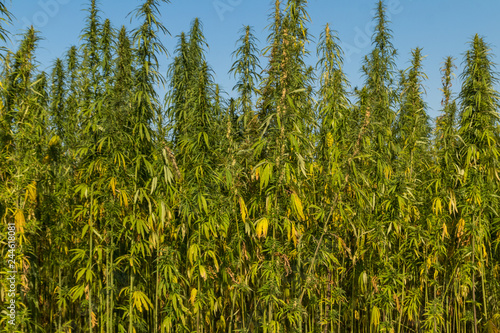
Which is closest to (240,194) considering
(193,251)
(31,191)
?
(193,251)

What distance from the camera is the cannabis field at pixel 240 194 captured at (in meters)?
4.49

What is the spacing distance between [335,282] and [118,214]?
260cm

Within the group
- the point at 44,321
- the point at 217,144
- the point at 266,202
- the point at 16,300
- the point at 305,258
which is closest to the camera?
the point at 266,202

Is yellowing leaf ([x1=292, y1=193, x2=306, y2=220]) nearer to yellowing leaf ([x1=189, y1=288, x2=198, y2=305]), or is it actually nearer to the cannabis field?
the cannabis field

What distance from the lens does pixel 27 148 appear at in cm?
514

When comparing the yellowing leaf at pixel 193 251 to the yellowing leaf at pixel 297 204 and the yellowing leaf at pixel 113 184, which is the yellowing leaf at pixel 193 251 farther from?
the yellowing leaf at pixel 297 204

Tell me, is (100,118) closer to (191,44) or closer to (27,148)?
(27,148)

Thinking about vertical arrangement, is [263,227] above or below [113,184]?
below

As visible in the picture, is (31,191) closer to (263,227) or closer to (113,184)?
(113,184)

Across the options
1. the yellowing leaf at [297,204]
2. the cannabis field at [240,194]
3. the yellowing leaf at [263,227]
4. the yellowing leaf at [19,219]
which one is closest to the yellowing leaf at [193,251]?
the cannabis field at [240,194]

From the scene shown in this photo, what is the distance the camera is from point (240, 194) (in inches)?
193

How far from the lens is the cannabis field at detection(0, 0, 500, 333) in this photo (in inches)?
177

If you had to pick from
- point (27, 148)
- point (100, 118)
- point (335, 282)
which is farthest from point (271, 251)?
point (27, 148)

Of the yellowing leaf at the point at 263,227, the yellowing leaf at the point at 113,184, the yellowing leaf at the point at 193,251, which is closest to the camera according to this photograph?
the yellowing leaf at the point at 263,227
